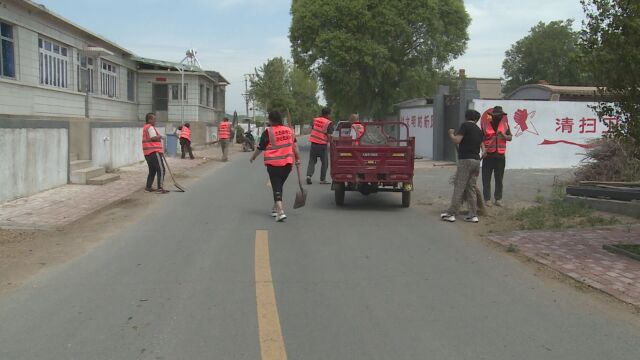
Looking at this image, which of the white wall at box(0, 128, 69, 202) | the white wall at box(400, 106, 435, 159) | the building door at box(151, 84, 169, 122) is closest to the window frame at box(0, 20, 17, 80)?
the white wall at box(0, 128, 69, 202)

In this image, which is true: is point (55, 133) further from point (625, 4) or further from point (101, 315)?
point (625, 4)

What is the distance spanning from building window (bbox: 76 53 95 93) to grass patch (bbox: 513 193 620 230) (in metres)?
18.0

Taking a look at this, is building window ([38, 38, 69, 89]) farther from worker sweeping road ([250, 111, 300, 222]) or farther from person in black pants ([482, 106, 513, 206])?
person in black pants ([482, 106, 513, 206])

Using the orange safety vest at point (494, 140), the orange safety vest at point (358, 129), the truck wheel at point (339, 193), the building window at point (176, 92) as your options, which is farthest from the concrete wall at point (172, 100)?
the orange safety vest at point (494, 140)

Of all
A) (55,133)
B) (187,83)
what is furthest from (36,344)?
(187,83)

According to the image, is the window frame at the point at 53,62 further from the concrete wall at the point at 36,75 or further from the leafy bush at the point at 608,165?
the leafy bush at the point at 608,165

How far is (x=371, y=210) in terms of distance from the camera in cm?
1065

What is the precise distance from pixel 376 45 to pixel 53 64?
17.1m

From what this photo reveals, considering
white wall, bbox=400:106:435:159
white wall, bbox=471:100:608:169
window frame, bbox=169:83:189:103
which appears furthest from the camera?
window frame, bbox=169:83:189:103

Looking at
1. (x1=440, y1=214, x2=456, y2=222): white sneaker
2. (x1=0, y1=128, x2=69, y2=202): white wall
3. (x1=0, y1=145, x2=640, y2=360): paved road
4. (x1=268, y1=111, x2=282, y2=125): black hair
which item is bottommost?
(x1=0, y1=145, x2=640, y2=360): paved road

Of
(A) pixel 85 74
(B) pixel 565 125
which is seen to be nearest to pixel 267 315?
(B) pixel 565 125

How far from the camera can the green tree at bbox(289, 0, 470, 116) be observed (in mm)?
31750

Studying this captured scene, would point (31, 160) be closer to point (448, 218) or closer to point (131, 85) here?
point (448, 218)

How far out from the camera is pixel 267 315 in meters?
4.80
